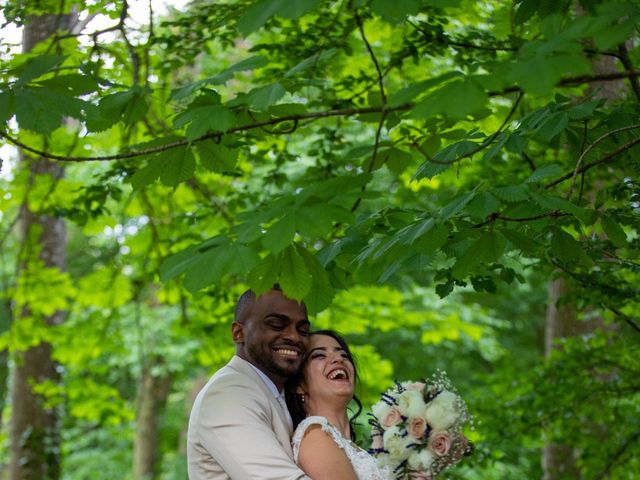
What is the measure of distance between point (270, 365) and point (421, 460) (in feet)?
2.26

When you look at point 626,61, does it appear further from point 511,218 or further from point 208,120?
point 208,120

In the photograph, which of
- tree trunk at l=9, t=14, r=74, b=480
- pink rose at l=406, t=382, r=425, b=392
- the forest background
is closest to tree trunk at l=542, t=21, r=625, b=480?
the forest background

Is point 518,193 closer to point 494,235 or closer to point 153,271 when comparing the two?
point 494,235

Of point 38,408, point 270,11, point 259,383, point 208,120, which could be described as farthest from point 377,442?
point 38,408

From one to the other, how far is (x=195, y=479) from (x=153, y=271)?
3.43 metres

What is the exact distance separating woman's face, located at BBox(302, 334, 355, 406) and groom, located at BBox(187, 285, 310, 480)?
0.09 metres

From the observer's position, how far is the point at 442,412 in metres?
3.51

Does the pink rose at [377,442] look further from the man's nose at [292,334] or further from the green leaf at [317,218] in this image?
the green leaf at [317,218]

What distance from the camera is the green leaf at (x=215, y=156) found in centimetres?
288

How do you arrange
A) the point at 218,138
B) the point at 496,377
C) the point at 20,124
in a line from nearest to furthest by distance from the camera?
1. the point at 20,124
2. the point at 218,138
3. the point at 496,377

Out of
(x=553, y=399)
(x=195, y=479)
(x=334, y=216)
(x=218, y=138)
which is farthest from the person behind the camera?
(x=553, y=399)

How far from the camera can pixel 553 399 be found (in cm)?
605

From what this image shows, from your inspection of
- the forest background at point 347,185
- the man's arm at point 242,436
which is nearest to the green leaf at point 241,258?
the forest background at point 347,185

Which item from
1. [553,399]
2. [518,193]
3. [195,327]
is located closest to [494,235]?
[518,193]
